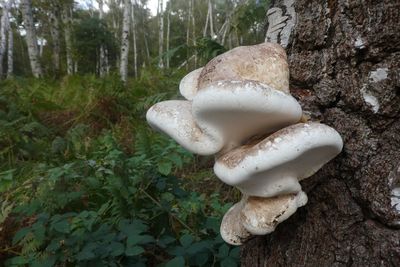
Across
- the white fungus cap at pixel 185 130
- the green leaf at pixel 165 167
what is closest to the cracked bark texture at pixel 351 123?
Result: the white fungus cap at pixel 185 130

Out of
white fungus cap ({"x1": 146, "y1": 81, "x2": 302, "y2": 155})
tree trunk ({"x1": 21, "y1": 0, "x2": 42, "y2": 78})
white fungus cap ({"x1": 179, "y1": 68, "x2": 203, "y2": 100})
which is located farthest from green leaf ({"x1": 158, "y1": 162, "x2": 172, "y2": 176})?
tree trunk ({"x1": 21, "y1": 0, "x2": 42, "y2": 78})

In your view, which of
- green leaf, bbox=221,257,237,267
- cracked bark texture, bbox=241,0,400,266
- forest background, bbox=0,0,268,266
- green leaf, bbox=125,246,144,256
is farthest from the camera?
forest background, bbox=0,0,268,266

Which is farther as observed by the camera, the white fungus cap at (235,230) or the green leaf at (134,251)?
the green leaf at (134,251)

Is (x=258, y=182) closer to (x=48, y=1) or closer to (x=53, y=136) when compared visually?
(x=53, y=136)

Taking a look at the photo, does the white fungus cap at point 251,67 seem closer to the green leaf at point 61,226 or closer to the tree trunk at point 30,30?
the green leaf at point 61,226

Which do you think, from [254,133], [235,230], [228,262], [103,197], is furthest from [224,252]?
[103,197]

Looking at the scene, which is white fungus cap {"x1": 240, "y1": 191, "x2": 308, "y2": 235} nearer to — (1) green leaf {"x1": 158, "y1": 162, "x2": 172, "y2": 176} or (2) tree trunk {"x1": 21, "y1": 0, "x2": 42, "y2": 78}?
(1) green leaf {"x1": 158, "y1": 162, "x2": 172, "y2": 176}

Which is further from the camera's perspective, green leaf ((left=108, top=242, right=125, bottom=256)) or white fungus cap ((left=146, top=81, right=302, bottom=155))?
green leaf ((left=108, top=242, right=125, bottom=256))
